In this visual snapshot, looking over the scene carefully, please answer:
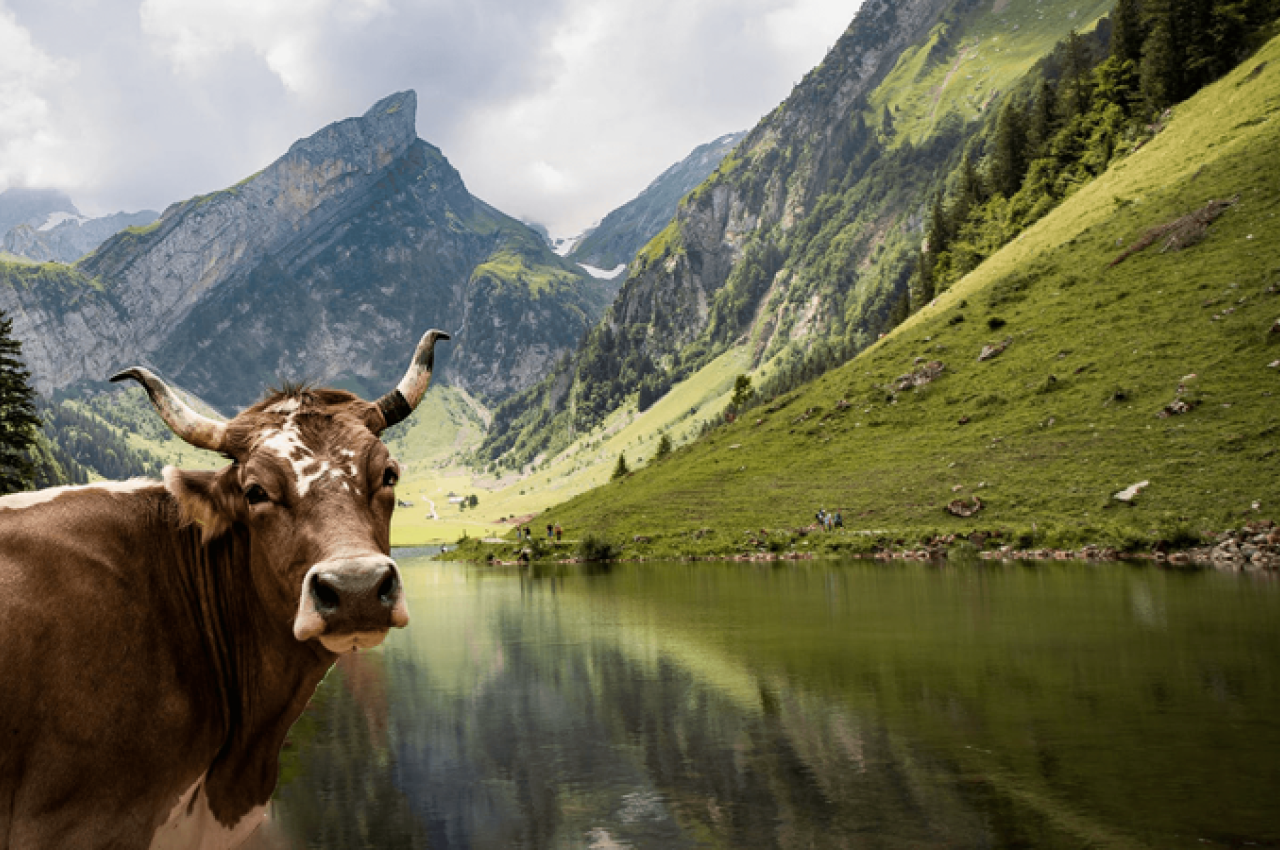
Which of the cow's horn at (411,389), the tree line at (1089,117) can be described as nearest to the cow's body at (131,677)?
the cow's horn at (411,389)

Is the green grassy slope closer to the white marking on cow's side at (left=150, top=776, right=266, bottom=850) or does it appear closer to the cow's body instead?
the cow's body

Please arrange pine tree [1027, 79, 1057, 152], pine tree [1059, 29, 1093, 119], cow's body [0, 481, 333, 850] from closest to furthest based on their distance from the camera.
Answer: cow's body [0, 481, 333, 850]
pine tree [1059, 29, 1093, 119]
pine tree [1027, 79, 1057, 152]

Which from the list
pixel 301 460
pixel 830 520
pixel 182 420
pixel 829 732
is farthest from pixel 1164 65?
pixel 182 420

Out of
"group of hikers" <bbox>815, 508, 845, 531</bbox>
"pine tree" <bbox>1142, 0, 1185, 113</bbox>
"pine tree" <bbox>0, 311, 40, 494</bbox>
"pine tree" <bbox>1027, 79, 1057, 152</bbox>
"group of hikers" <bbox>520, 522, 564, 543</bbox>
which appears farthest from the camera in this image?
"pine tree" <bbox>1027, 79, 1057, 152</bbox>

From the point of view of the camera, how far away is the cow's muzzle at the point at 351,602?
4047mm

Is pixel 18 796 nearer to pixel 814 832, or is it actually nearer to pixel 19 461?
pixel 814 832

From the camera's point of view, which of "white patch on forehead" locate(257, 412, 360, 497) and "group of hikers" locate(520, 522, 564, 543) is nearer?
"white patch on forehead" locate(257, 412, 360, 497)

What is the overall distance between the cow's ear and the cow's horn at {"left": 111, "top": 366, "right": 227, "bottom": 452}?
0.21 meters

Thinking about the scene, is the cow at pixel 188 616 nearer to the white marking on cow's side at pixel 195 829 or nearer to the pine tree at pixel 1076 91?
the white marking on cow's side at pixel 195 829

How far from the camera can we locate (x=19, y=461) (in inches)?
1399

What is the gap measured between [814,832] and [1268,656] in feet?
41.4

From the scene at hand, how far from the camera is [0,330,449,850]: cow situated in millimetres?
4125

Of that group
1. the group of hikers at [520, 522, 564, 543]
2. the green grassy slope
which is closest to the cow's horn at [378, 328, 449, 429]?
the green grassy slope

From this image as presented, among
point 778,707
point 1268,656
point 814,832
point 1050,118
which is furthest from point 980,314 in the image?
point 814,832
